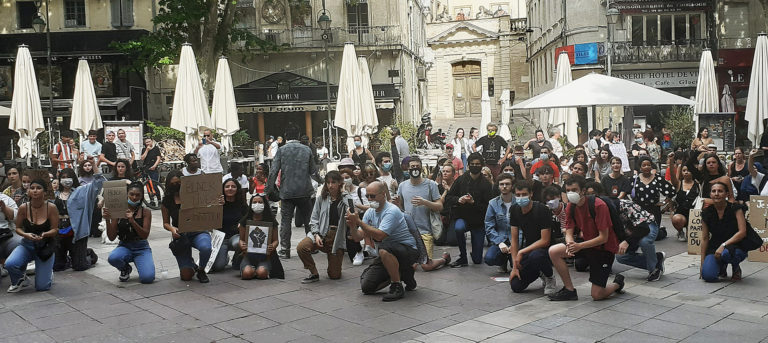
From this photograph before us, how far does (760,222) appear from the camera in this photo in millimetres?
9109

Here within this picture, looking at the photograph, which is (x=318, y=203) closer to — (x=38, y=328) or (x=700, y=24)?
(x=38, y=328)

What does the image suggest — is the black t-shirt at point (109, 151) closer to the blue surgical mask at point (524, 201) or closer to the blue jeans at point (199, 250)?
the blue jeans at point (199, 250)

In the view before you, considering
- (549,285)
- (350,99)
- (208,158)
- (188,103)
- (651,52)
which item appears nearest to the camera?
(549,285)

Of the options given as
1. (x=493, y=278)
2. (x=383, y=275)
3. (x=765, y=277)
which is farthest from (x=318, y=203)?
(x=765, y=277)

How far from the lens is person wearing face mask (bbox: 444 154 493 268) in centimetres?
1058

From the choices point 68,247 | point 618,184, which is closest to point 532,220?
point 618,184

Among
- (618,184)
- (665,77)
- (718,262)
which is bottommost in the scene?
(718,262)

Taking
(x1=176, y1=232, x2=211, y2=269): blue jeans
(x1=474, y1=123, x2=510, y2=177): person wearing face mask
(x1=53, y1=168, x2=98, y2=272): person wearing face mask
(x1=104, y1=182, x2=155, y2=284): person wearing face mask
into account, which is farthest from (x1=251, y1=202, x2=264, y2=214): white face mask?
(x1=474, y1=123, x2=510, y2=177): person wearing face mask

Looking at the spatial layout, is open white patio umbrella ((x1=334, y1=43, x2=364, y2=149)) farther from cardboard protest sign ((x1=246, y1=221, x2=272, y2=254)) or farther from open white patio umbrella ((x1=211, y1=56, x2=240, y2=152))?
cardboard protest sign ((x1=246, y1=221, x2=272, y2=254))

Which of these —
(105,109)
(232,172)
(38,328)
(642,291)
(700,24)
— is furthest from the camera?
(700,24)

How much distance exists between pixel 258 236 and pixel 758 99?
1240 cm

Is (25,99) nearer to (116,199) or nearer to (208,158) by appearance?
(208,158)

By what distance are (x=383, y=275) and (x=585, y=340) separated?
2692 mm

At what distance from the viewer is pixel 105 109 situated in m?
33.7
